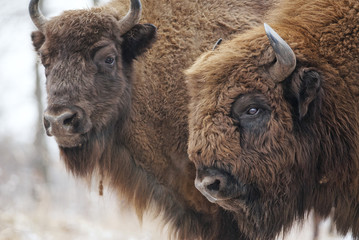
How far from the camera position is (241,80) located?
13.6 ft

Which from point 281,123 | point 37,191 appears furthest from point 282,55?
point 37,191

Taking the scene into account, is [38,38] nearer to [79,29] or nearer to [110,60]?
[79,29]

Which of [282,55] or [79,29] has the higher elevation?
[282,55]

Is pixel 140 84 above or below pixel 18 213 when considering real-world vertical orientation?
above

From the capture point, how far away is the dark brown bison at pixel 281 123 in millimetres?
4043

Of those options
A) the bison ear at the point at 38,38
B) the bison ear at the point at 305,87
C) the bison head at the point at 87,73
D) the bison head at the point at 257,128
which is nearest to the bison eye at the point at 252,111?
the bison head at the point at 257,128

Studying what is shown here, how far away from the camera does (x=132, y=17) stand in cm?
561

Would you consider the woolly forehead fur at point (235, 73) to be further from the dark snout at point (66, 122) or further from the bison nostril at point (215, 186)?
the dark snout at point (66, 122)

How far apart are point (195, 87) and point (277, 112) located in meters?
0.78

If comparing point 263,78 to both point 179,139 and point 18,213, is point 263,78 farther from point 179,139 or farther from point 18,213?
point 18,213

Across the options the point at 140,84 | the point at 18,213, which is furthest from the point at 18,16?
the point at 140,84

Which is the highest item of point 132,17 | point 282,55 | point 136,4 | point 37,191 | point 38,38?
point 282,55

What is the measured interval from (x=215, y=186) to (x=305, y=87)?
1076 mm

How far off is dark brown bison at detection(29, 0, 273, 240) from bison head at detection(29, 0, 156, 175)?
0.04 feet
